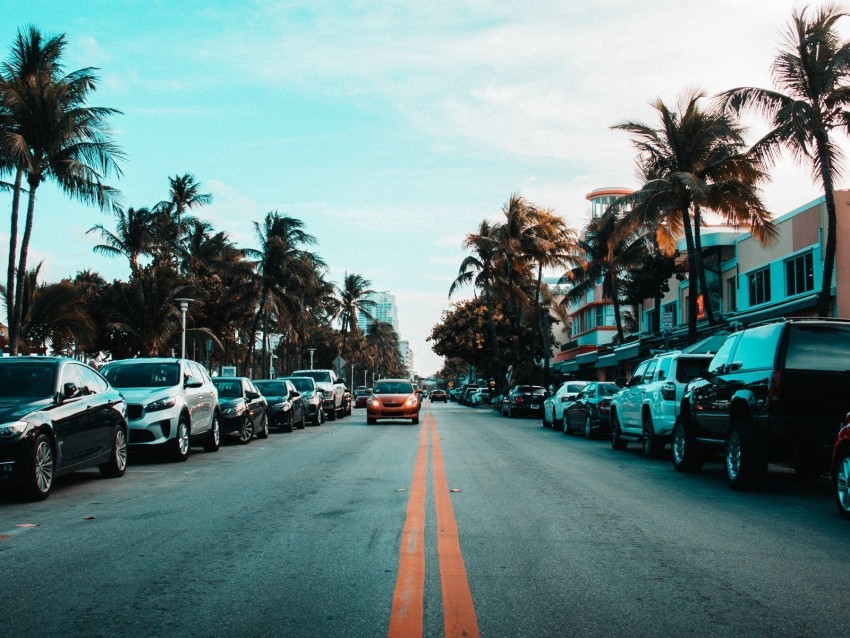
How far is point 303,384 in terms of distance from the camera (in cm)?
2997

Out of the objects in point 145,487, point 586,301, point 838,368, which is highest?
point 586,301

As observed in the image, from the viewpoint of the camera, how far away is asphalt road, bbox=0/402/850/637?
4.83 m

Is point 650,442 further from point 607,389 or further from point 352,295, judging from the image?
point 352,295

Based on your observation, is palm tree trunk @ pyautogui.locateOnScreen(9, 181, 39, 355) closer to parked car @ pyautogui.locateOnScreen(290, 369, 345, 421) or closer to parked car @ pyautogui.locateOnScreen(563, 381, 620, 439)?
parked car @ pyautogui.locateOnScreen(290, 369, 345, 421)

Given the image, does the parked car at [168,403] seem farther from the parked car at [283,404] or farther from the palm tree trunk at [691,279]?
the palm tree trunk at [691,279]

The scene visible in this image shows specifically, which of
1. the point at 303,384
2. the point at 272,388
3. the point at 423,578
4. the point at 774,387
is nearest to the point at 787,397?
the point at 774,387

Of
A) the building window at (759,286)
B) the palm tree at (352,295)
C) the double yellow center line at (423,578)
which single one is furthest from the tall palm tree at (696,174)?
the palm tree at (352,295)

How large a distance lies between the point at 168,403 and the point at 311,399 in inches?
562

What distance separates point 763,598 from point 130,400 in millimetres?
10840

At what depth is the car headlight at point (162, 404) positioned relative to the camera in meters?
13.9

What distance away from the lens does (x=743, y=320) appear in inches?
1080

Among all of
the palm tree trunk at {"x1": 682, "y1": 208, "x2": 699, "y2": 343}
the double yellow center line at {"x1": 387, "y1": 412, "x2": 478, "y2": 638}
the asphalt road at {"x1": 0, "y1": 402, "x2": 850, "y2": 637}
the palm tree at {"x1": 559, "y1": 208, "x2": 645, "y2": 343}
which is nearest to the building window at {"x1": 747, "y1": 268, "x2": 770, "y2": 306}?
the palm tree at {"x1": 559, "y1": 208, "x2": 645, "y2": 343}

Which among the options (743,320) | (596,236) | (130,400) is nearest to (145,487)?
(130,400)

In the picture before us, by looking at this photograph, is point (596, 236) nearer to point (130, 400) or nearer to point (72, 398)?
point (130, 400)
